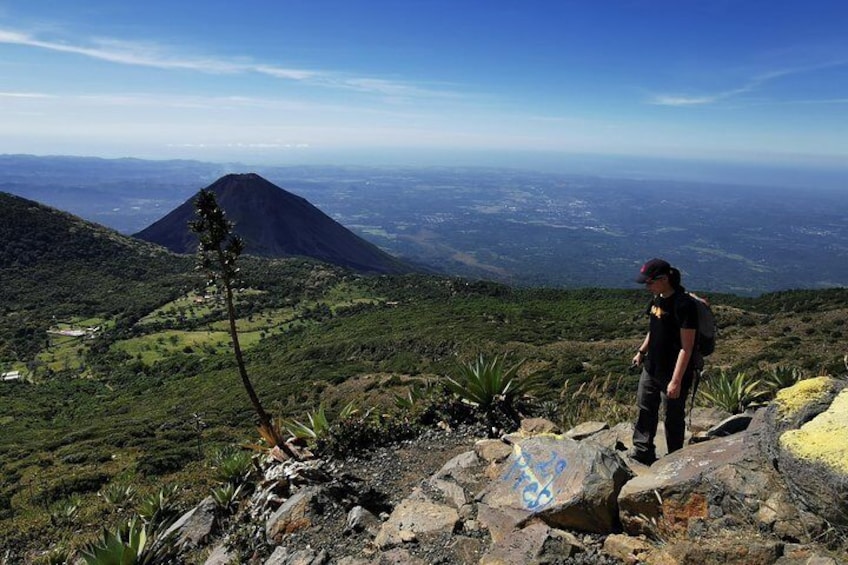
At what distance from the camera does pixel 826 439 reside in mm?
3162

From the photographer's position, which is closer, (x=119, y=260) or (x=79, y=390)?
(x=79, y=390)

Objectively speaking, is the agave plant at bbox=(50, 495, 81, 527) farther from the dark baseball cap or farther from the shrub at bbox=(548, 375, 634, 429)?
the dark baseball cap

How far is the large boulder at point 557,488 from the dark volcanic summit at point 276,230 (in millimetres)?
153235

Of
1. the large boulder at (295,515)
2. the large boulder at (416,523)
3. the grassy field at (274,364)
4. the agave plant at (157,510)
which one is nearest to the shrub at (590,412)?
the grassy field at (274,364)

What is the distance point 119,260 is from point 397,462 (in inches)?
4607

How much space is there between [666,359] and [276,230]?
176m

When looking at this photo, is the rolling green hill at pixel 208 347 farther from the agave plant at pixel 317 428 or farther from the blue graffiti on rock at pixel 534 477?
the blue graffiti on rock at pixel 534 477

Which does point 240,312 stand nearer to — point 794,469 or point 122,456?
point 122,456

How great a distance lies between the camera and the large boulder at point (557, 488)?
3965mm

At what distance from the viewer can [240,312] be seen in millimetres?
77375

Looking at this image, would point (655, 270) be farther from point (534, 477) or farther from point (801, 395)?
point (534, 477)

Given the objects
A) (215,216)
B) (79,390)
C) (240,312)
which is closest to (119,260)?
(240,312)

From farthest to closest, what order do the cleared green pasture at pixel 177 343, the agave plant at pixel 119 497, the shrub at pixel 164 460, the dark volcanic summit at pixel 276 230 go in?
the dark volcanic summit at pixel 276 230, the cleared green pasture at pixel 177 343, the shrub at pixel 164 460, the agave plant at pixel 119 497

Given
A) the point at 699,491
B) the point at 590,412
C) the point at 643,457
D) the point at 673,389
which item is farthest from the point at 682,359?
the point at 590,412
